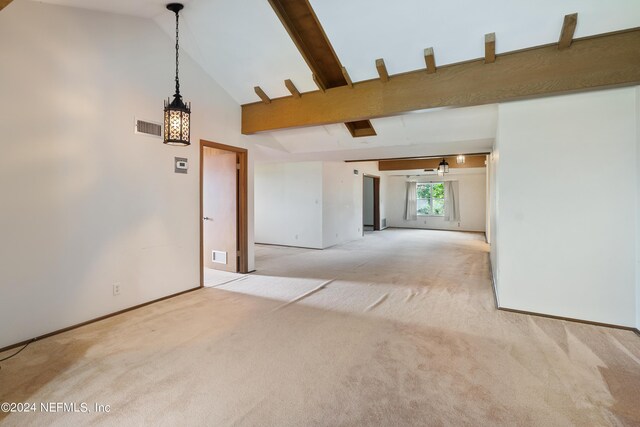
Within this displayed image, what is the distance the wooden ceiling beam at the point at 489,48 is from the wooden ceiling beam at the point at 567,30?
1.73 ft

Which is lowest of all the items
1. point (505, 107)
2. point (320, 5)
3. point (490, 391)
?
point (490, 391)

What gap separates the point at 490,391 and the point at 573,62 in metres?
2.99

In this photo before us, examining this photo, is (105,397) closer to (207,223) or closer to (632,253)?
(207,223)

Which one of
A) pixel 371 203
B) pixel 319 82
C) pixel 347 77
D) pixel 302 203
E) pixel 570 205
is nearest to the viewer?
pixel 570 205

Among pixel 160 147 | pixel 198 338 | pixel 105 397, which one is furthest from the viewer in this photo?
pixel 160 147

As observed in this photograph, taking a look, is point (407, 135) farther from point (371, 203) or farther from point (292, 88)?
point (371, 203)

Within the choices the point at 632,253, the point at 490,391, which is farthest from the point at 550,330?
the point at 490,391

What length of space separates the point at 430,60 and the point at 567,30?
115 cm

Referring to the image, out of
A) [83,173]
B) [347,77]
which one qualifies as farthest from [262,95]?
[83,173]

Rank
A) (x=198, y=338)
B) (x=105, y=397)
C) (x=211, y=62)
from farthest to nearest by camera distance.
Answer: (x=211, y=62)
(x=198, y=338)
(x=105, y=397)

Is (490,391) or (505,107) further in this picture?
(505,107)

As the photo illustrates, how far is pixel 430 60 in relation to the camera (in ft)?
10.5

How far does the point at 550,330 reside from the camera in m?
2.86

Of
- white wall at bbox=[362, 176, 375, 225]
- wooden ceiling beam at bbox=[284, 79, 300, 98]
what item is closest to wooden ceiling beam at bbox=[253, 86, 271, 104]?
wooden ceiling beam at bbox=[284, 79, 300, 98]
